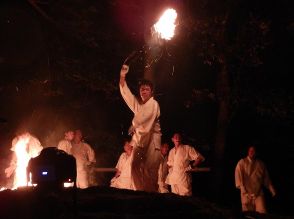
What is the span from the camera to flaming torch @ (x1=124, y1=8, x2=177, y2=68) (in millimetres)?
10090

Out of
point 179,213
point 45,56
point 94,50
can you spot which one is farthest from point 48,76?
point 179,213

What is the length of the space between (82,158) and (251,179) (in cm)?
501

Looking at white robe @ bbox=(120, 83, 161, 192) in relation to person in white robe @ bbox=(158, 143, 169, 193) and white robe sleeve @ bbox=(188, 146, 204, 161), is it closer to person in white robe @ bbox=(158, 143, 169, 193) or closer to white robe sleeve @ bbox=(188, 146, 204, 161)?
white robe sleeve @ bbox=(188, 146, 204, 161)

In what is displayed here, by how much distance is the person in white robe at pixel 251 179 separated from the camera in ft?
48.4

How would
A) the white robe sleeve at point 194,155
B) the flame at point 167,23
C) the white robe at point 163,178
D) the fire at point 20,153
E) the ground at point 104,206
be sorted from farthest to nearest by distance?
the white robe at point 163,178, the white robe sleeve at point 194,155, the fire at point 20,153, the flame at point 167,23, the ground at point 104,206

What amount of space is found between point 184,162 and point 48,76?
7182 millimetres

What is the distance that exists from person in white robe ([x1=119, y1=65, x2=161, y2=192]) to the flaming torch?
2.52 feet

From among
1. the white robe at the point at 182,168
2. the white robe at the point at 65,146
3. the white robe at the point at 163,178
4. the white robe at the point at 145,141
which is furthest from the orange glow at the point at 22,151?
the white robe at the point at 145,141

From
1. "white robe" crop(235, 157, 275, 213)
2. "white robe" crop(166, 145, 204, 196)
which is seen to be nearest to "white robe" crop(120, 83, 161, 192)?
A: "white robe" crop(166, 145, 204, 196)

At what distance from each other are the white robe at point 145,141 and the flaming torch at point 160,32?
3.24ft

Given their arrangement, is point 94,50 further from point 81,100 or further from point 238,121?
point 238,121

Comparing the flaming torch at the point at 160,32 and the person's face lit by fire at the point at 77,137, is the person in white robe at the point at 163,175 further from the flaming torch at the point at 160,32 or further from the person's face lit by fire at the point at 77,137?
the flaming torch at the point at 160,32

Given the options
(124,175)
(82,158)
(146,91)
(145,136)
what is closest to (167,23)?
(146,91)

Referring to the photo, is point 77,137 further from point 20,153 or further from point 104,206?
point 104,206
